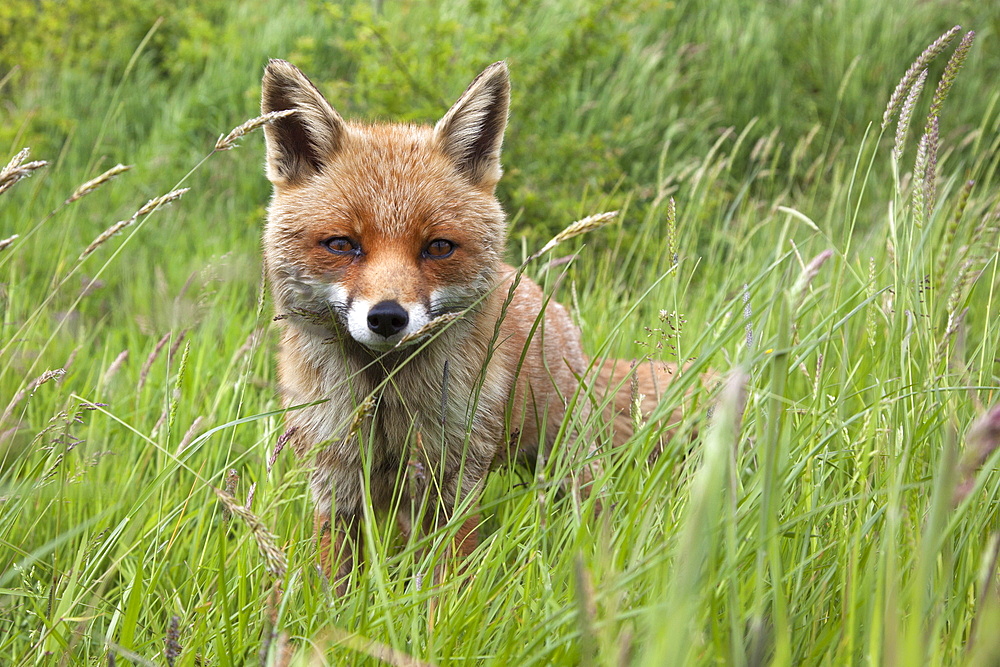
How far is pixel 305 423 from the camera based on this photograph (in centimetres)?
272

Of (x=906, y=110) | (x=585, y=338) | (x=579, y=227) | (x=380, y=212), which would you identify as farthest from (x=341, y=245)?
(x=906, y=110)

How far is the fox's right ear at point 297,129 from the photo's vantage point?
2816mm

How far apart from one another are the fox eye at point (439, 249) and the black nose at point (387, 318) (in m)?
0.42

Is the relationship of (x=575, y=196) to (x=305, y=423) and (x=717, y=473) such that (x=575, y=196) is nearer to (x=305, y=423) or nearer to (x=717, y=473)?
(x=305, y=423)

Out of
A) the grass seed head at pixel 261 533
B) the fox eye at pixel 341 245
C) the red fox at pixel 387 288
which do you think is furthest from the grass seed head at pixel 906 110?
the grass seed head at pixel 261 533

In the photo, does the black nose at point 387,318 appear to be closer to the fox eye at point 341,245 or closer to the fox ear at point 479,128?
the fox eye at point 341,245

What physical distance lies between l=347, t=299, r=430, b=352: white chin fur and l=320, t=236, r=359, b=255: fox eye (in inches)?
11.5

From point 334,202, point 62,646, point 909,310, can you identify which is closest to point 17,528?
point 62,646

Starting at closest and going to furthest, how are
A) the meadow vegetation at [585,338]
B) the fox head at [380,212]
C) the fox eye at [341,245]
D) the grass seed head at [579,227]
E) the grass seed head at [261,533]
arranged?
the grass seed head at [261,533] → the meadow vegetation at [585,338] → the grass seed head at [579,227] → the fox head at [380,212] → the fox eye at [341,245]

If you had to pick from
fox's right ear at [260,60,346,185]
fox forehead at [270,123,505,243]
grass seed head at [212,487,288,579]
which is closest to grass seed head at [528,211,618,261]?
grass seed head at [212,487,288,579]

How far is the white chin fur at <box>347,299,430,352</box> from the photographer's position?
7.63 ft

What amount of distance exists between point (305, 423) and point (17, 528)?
90 centimetres

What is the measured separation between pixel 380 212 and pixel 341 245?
0.17 m

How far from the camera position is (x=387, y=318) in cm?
231
